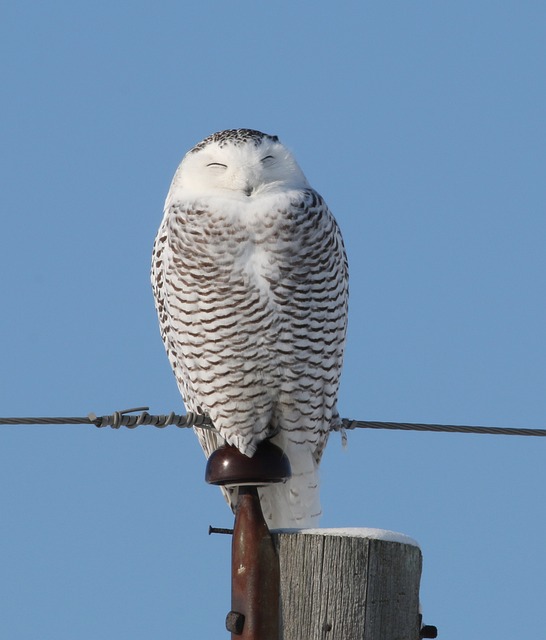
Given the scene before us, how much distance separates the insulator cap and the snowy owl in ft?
2.54

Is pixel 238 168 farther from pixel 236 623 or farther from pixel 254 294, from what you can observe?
pixel 236 623

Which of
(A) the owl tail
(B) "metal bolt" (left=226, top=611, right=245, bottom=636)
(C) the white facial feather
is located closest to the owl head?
(C) the white facial feather

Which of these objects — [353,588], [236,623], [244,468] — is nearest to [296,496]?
[244,468]

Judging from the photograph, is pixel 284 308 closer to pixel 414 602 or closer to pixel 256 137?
pixel 256 137

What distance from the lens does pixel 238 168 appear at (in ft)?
18.5

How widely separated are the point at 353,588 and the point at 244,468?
102 cm

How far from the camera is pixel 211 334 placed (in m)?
5.57

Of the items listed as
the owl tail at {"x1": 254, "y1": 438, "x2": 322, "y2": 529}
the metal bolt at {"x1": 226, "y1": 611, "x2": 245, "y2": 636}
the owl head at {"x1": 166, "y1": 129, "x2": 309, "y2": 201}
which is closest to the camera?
the metal bolt at {"x1": 226, "y1": 611, "x2": 245, "y2": 636}

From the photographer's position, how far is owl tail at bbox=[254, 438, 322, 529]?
5.84 metres

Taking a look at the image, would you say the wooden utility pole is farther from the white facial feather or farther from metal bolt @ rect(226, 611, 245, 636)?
the white facial feather

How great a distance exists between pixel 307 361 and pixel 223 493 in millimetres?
836

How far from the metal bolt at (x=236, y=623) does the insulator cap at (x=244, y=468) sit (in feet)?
2.27

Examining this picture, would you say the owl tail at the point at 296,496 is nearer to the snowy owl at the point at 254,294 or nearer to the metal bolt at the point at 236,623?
the snowy owl at the point at 254,294

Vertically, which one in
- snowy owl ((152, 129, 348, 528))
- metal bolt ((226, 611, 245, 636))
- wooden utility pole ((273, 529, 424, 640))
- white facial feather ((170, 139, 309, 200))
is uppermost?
white facial feather ((170, 139, 309, 200))
